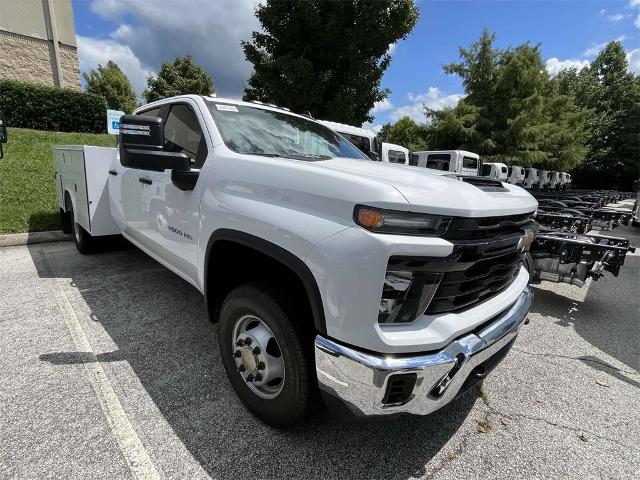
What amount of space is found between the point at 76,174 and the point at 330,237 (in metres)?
4.51

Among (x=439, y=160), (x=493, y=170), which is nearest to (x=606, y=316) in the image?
(x=439, y=160)

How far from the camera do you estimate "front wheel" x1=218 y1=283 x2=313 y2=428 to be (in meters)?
1.82

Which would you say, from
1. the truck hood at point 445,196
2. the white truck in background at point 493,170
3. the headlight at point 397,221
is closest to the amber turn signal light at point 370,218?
the headlight at point 397,221

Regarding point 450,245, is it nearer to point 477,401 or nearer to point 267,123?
point 477,401

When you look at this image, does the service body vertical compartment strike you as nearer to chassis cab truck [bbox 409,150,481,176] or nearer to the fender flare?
the fender flare

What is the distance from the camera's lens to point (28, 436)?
196 centimetres

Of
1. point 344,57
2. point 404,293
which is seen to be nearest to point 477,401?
point 404,293

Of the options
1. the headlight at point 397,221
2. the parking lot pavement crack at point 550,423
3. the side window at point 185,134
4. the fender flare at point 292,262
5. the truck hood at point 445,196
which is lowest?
the parking lot pavement crack at point 550,423

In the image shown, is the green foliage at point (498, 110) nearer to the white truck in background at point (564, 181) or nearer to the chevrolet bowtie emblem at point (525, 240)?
the white truck in background at point (564, 181)

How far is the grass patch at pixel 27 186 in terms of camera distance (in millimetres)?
6316

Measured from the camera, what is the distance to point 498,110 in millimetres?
22094

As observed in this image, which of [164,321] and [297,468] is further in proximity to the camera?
[164,321]

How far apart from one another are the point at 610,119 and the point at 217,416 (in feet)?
149

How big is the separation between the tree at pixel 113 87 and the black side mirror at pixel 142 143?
37601 millimetres
